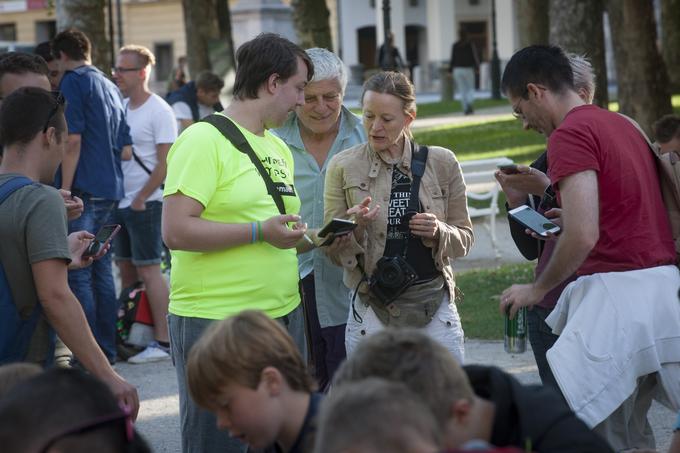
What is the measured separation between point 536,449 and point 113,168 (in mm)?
5383

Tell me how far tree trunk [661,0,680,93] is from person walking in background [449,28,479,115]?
4.78 m

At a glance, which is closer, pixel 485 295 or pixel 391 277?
pixel 391 277

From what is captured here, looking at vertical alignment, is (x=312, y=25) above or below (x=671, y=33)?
above

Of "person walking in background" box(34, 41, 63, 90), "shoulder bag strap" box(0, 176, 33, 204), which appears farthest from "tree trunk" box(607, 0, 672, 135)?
"shoulder bag strap" box(0, 176, 33, 204)

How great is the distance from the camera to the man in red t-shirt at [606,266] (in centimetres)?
432

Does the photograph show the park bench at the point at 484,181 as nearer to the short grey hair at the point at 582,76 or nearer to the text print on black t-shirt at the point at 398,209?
the text print on black t-shirt at the point at 398,209

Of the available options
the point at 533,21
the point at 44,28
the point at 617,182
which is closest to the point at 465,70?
the point at 533,21

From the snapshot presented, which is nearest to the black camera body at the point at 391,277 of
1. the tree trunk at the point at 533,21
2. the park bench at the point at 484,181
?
the park bench at the point at 484,181

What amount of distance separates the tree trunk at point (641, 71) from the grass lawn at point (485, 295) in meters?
5.71

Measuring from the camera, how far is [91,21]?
588 inches

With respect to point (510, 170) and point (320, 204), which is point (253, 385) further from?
point (320, 204)

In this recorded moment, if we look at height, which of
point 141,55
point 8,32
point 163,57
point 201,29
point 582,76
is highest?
point 8,32

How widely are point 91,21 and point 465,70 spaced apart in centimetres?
1683

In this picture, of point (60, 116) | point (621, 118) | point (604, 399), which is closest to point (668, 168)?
point (621, 118)
